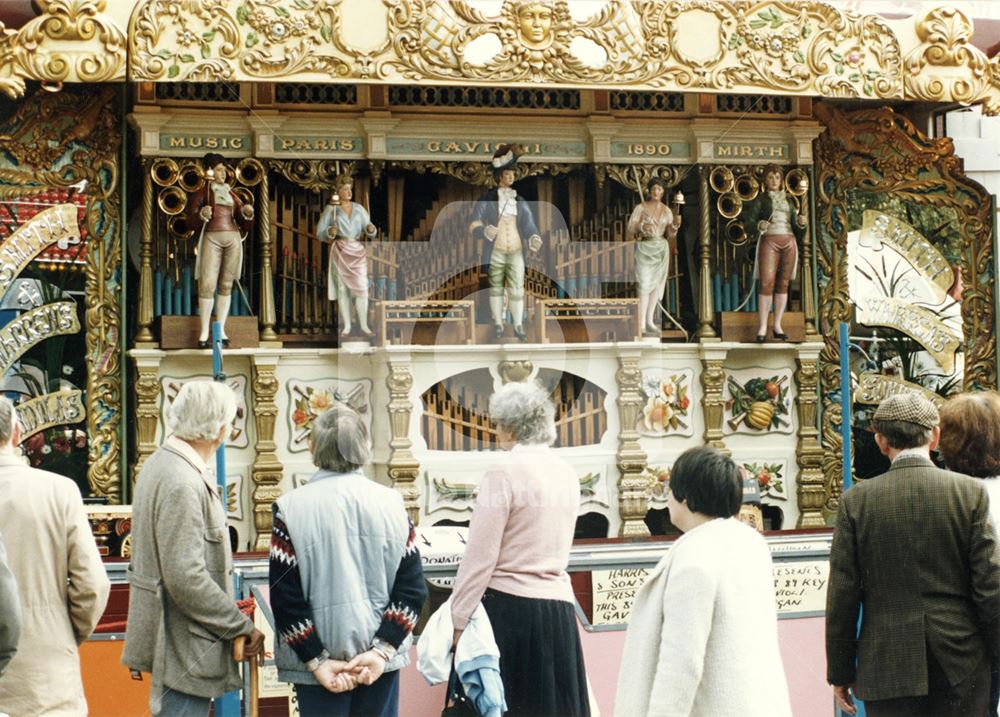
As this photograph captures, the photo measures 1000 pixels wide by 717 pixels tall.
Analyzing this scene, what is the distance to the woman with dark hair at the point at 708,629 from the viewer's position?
3287 millimetres

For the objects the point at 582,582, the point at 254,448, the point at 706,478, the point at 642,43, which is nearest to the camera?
the point at 706,478

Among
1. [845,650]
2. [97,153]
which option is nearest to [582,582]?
[845,650]

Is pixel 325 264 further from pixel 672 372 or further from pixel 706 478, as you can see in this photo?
pixel 706 478

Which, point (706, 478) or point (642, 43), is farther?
point (642, 43)

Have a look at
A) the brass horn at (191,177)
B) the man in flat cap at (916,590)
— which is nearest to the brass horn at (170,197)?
the brass horn at (191,177)

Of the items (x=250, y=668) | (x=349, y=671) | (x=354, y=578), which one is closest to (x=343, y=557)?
(x=354, y=578)

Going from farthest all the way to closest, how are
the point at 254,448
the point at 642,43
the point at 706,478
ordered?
the point at 254,448
the point at 642,43
the point at 706,478

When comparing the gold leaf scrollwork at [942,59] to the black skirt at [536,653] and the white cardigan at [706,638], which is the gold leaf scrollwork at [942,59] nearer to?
the black skirt at [536,653]

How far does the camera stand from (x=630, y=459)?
893cm

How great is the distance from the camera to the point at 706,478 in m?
3.47

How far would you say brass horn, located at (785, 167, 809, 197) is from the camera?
9.34 meters

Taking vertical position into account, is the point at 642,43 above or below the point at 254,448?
above

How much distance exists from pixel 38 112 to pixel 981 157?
633 centimetres

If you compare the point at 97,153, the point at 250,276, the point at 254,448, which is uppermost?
the point at 97,153
